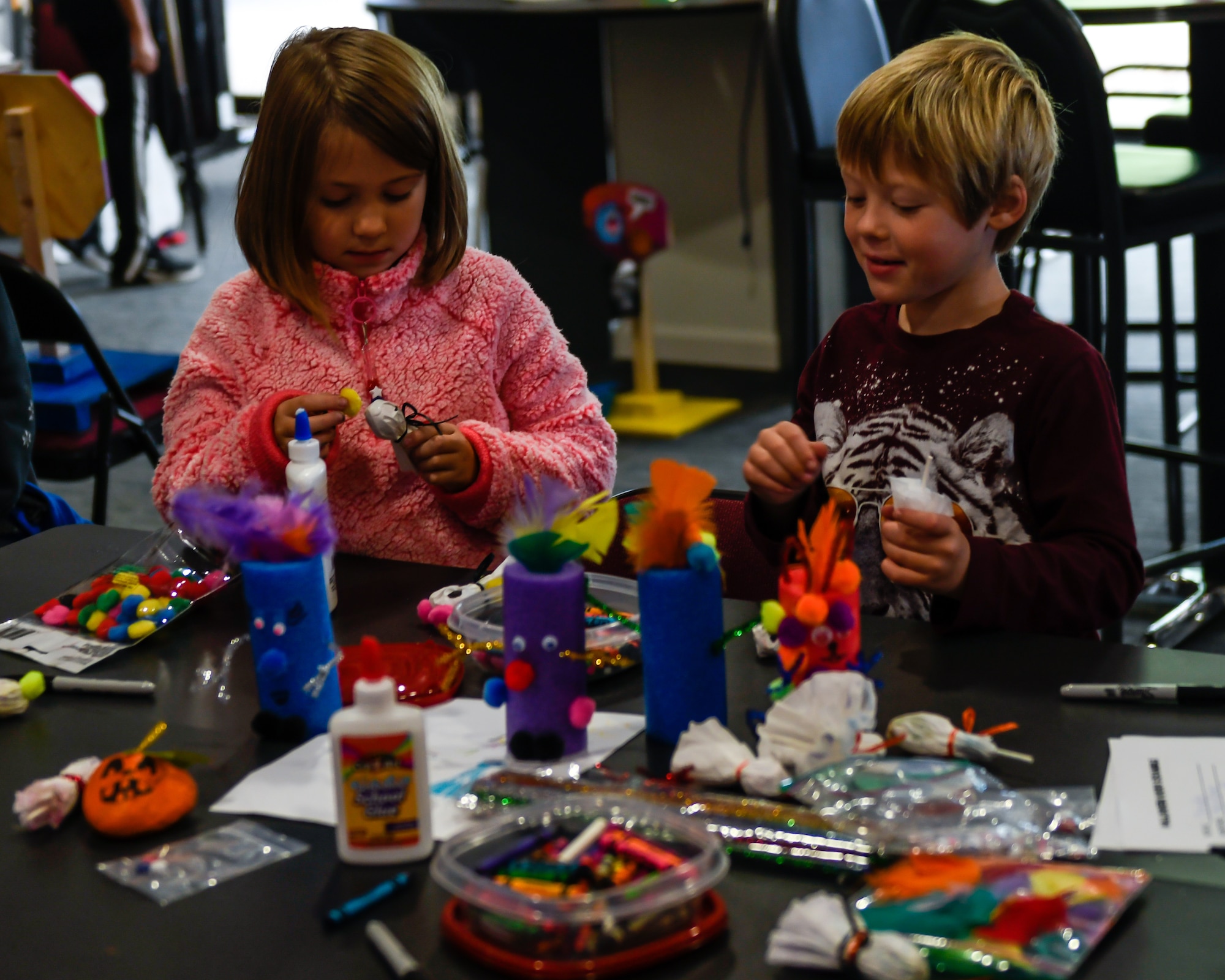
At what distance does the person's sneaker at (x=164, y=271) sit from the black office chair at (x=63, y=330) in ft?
12.7

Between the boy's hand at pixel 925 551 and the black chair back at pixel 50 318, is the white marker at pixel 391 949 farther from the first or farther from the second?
the black chair back at pixel 50 318

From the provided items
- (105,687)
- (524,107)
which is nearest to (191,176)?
(524,107)

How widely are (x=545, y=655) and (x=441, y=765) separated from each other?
0.11 meters

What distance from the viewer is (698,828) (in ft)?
2.54

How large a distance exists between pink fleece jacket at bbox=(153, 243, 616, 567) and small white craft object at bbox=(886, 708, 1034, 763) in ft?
2.17

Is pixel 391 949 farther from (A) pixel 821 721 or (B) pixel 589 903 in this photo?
(A) pixel 821 721

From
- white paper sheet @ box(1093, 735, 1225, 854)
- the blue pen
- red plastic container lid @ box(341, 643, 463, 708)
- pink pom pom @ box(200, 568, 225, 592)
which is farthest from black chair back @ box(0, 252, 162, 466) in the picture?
white paper sheet @ box(1093, 735, 1225, 854)

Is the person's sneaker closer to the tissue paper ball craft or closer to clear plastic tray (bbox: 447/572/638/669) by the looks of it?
clear plastic tray (bbox: 447/572/638/669)

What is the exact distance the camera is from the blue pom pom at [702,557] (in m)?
0.92

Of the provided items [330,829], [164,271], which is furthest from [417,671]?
[164,271]

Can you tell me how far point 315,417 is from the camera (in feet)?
4.53

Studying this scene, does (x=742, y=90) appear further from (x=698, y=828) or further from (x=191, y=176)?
(x=698, y=828)

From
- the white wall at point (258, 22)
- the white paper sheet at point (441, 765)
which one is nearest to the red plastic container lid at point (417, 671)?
the white paper sheet at point (441, 765)

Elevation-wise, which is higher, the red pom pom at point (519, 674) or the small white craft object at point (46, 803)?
the red pom pom at point (519, 674)
